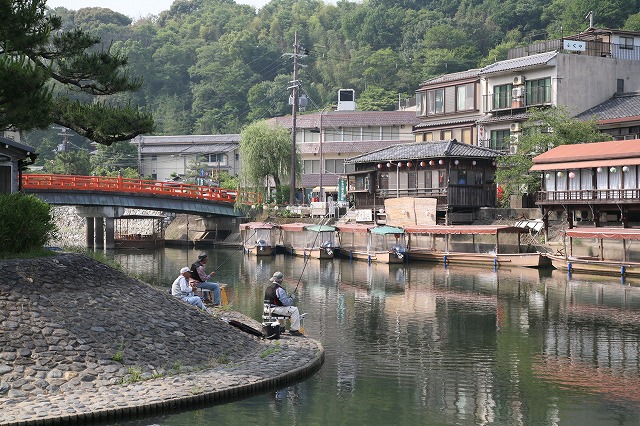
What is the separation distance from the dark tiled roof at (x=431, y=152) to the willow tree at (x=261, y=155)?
1080 centimetres

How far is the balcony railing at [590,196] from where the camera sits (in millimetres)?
50875

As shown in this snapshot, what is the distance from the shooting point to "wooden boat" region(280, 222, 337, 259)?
207ft

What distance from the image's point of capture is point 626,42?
73.8m

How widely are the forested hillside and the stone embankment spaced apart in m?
91.9

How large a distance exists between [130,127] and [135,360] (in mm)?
9860

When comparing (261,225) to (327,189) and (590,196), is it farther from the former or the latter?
(590,196)

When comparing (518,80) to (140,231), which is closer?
(518,80)

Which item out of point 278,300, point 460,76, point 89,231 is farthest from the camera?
point 89,231

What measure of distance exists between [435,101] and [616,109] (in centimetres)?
1942

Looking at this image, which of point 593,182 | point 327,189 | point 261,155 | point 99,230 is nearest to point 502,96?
point 593,182

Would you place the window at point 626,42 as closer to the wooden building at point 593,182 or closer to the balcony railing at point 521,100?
the balcony railing at point 521,100

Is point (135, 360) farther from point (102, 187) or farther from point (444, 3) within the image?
point (444, 3)

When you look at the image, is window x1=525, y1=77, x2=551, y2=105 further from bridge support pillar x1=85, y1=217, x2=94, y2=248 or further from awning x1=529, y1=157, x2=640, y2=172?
bridge support pillar x1=85, y1=217, x2=94, y2=248

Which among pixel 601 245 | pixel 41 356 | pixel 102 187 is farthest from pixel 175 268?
pixel 41 356
